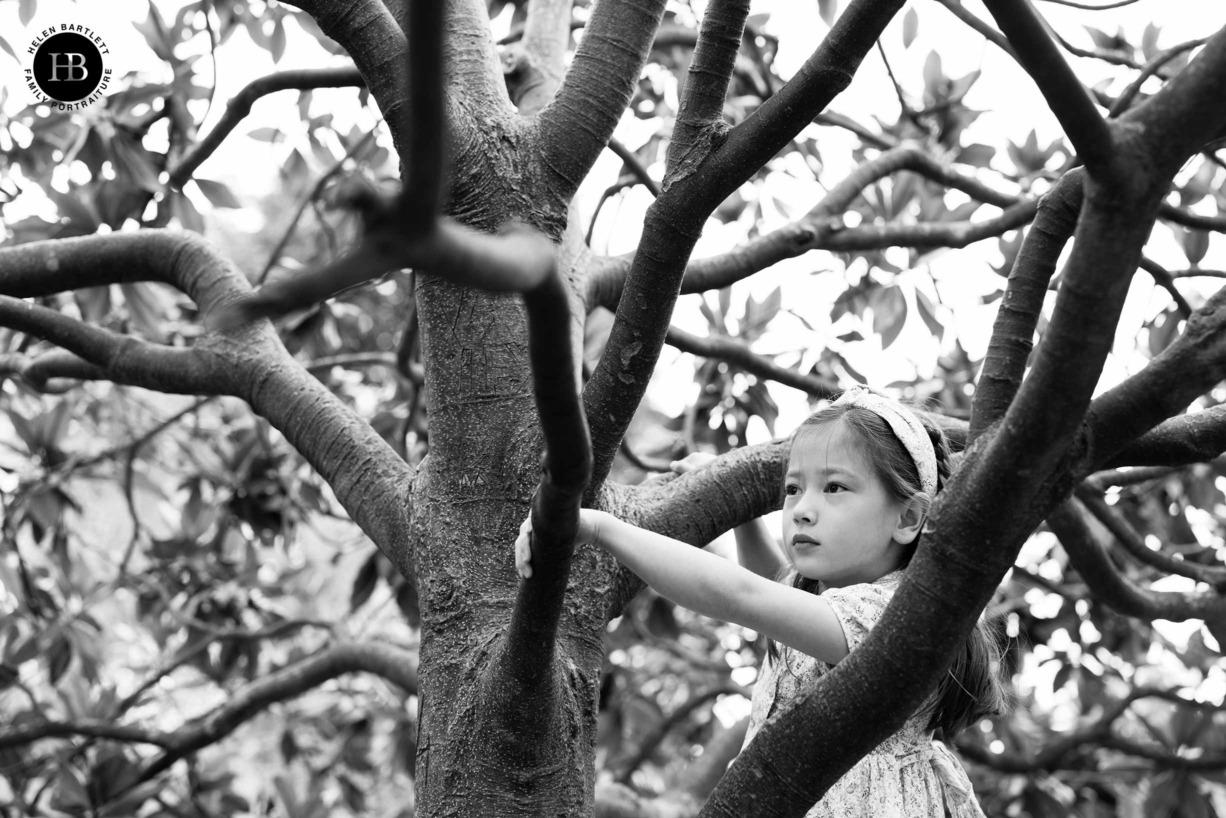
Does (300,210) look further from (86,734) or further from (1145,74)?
(1145,74)

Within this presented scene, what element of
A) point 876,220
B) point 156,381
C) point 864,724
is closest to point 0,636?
point 156,381

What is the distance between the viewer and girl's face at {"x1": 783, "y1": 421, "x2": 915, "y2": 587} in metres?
1.63

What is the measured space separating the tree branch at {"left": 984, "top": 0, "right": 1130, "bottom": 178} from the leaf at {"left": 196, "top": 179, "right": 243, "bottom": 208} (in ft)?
7.50

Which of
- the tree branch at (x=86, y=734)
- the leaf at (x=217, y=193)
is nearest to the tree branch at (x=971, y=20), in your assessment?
the leaf at (x=217, y=193)

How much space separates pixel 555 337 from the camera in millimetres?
811

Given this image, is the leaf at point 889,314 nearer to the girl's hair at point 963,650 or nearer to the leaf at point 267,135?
the girl's hair at point 963,650

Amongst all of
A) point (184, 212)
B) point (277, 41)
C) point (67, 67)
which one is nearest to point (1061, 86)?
point (184, 212)

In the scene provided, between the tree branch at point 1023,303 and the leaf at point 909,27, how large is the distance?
2170mm

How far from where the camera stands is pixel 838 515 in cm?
164

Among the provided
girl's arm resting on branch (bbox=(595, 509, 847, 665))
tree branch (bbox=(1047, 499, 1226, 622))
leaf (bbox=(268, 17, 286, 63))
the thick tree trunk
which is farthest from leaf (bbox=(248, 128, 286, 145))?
girl's arm resting on branch (bbox=(595, 509, 847, 665))

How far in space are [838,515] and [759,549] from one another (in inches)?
17.7

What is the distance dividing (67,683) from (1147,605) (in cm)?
285

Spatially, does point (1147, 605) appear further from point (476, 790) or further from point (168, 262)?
point (168, 262)

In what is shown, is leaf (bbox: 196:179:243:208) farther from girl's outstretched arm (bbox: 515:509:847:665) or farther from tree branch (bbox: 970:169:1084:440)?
tree branch (bbox: 970:169:1084:440)
